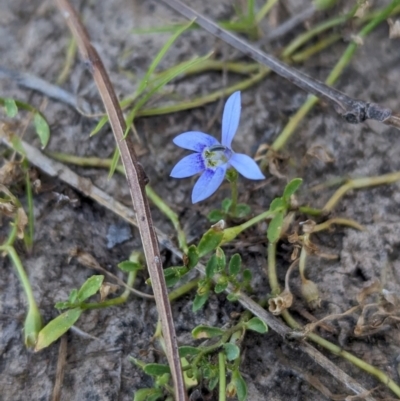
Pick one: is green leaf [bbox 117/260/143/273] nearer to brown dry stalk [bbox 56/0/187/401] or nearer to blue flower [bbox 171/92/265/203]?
brown dry stalk [bbox 56/0/187/401]

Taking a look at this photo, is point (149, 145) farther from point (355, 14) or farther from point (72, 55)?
point (355, 14)

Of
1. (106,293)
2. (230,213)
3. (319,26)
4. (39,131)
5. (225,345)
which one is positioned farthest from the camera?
(319,26)

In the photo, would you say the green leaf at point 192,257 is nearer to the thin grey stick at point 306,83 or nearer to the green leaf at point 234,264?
the green leaf at point 234,264

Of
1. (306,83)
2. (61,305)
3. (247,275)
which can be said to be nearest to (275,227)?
(247,275)

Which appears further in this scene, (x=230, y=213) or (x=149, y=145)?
(x=149, y=145)

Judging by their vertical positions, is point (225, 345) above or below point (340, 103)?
below

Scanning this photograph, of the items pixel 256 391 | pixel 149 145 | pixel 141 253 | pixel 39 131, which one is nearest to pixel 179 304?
pixel 141 253
